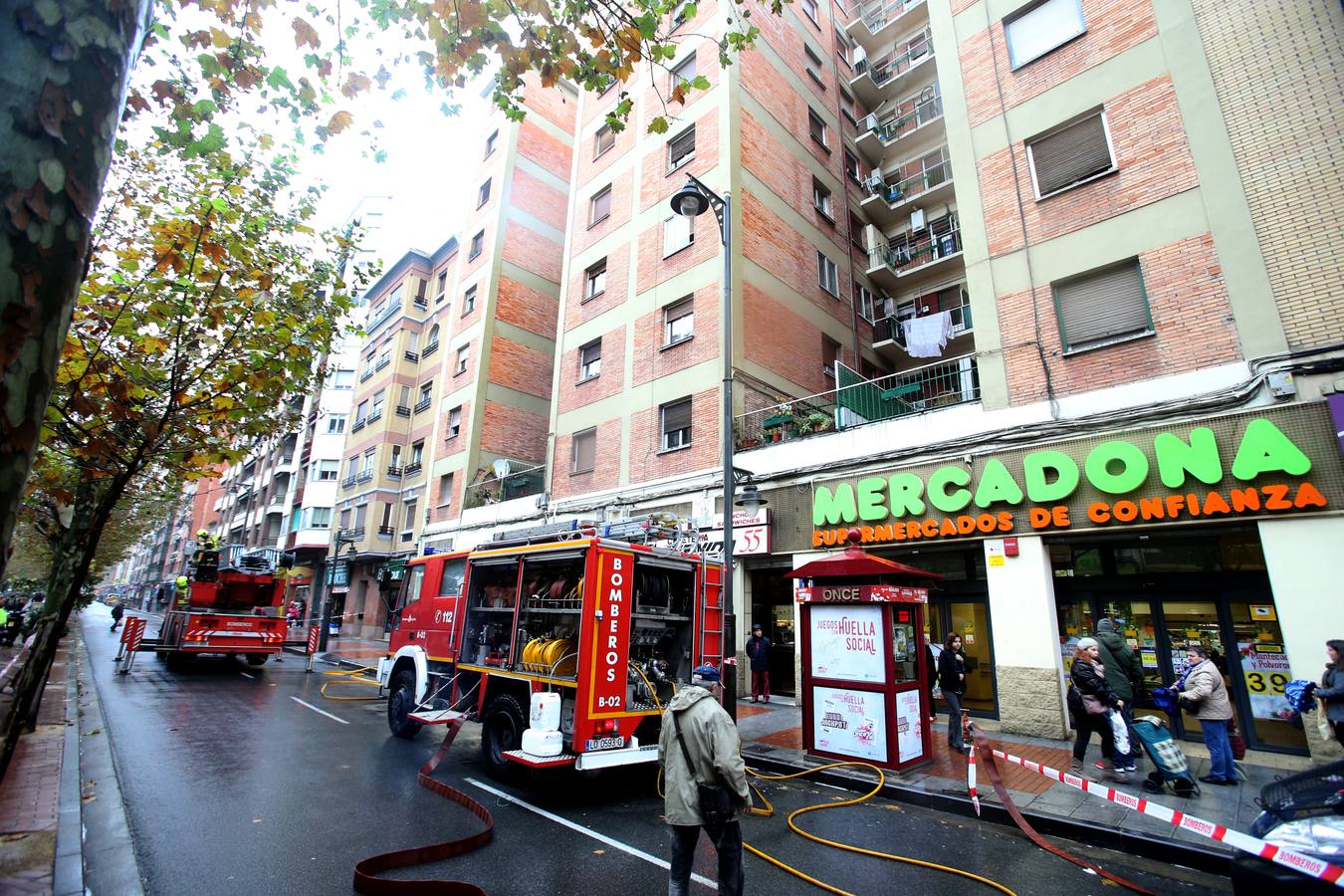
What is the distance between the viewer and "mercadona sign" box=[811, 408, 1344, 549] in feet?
27.4

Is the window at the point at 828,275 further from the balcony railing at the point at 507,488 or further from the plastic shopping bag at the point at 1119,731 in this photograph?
the plastic shopping bag at the point at 1119,731

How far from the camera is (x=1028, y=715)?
1005cm

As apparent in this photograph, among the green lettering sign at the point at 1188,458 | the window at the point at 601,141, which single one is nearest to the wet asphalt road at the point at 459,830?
the green lettering sign at the point at 1188,458

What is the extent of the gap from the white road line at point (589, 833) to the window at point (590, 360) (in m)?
14.3

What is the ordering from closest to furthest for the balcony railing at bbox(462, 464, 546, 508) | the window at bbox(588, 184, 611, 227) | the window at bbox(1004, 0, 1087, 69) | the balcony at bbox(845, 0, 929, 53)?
the window at bbox(1004, 0, 1087, 69) < the window at bbox(588, 184, 611, 227) < the balcony railing at bbox(462, 464, 546, 508) < the balcony at bbox(845, 0, 929, 53)

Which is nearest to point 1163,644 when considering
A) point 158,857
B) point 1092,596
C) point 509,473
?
point 1092,596

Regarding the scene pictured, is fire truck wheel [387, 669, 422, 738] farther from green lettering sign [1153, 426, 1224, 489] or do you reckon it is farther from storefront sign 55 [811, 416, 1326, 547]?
green lettering sign [1153, 426, 1224, 489]

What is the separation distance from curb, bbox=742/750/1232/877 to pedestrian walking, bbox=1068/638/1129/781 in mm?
2000

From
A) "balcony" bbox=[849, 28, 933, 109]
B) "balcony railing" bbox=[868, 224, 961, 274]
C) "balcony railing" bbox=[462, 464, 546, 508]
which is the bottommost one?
"balcony railing" bbox=[462, 464, 546, 508]

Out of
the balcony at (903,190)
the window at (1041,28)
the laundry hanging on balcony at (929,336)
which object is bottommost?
the laundry hanging on balcony at (929,336)

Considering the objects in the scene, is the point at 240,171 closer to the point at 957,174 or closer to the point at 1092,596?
the point at 957,174

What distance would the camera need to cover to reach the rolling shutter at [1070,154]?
1166 centimetres

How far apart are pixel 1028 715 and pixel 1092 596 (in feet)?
7.62

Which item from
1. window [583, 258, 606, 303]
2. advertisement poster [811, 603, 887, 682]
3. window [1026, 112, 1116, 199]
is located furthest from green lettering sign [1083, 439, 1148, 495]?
window [583, 258, 606, 303]
